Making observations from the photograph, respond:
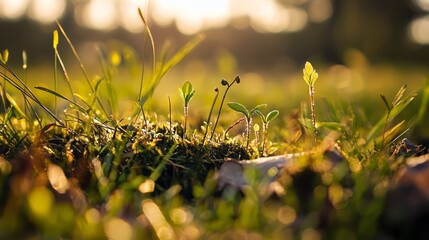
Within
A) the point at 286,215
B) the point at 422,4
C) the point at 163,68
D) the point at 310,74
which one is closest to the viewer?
the point at 286,215

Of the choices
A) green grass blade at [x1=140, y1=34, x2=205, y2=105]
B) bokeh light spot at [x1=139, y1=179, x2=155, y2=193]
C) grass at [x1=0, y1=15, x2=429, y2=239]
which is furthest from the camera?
green grass blade at [x1=140, y1=34, x2=205, y2=105]

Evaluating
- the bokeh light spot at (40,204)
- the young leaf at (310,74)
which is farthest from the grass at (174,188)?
the young leaf at (310,74)

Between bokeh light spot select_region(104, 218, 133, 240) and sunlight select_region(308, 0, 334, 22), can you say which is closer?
bokeh light spot select_region(104, 218, 133, 240)

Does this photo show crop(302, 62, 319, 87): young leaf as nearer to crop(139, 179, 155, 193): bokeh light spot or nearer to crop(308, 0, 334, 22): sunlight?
crop(139, 179, 155, 193): bokeh light spot

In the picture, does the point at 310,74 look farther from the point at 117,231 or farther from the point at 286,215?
the point at 117,231

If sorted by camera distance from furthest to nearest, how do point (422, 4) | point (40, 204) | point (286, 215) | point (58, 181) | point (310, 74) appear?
point (422, 4)
point (310, 74)
point (58, 181)
point (286, 215)
point (40, 204)

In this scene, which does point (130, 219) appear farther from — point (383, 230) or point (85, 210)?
point (383, 230)

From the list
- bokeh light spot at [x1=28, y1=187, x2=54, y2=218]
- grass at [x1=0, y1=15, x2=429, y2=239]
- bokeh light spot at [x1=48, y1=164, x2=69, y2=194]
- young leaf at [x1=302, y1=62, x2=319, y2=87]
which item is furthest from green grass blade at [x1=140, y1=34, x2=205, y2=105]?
bokeh light spot at [x1=28, y1=187, x2=54, y2=218]

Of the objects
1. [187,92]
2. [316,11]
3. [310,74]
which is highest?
[310,74]

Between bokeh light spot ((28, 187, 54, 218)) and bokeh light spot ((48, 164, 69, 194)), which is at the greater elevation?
bokeh light spot ((28, 187, 54, 218))

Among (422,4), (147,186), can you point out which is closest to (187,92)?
(147,186)

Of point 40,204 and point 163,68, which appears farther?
point 163,68
